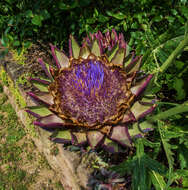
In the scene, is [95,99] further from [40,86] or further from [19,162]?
[19,162]

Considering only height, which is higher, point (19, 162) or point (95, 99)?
point (95, 99)

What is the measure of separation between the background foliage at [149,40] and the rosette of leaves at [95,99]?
0.32 ft

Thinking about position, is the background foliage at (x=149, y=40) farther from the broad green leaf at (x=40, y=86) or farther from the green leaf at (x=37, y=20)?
the broad green leaf at (x=40, y=86)

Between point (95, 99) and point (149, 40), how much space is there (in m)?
0.56

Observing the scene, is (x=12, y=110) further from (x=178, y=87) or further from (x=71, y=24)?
(x=178, y=87)

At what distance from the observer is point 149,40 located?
3.94ft

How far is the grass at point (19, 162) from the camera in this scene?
67.2 inches

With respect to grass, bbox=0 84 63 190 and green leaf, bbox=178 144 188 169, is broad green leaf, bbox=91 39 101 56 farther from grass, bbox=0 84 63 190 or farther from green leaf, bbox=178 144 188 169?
grass, bbox=0 84 63 190

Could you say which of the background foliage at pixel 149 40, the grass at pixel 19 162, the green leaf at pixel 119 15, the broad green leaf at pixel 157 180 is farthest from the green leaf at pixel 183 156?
the grass at pixel 19 162

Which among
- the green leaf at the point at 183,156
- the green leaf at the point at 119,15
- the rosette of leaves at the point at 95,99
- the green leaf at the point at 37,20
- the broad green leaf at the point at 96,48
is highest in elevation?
the green leaf at the point at 37,20

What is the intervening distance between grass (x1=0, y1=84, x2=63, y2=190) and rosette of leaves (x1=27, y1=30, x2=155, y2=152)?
1.00 metres

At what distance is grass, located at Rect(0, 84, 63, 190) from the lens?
1708mm

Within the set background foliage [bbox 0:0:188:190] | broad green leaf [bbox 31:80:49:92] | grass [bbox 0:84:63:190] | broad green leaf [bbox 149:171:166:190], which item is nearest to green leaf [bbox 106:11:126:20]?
background foliage [bbox 0:0:188:190]

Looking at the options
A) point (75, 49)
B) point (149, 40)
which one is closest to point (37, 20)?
point (75, 49)
